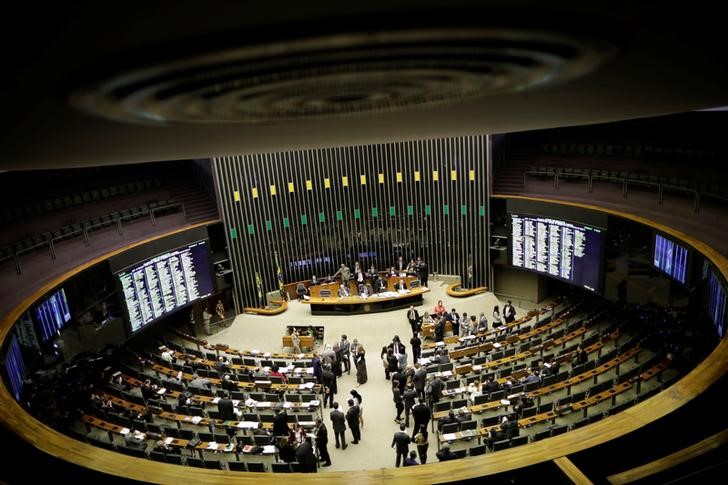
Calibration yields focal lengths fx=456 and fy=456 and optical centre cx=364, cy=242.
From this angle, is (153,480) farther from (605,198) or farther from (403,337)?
(605,198)

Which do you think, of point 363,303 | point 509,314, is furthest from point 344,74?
point 363,303

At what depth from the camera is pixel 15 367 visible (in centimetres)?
809

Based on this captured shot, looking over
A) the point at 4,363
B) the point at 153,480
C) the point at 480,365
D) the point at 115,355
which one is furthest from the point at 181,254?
the point at 153,480

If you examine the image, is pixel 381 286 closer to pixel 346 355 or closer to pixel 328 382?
pixel 346 355

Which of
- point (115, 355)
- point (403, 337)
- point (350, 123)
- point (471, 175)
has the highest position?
point (350, 123)

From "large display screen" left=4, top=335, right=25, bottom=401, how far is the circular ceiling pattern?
770 centimetres

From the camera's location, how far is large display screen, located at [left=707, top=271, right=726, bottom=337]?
25.5ft

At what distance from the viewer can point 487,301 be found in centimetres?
1633

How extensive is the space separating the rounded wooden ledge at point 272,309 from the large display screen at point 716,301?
40.9 feet

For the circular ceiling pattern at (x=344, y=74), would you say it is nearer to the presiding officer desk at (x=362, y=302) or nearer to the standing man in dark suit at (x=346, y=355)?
the standing man in dark suit at (x=346, y=355)

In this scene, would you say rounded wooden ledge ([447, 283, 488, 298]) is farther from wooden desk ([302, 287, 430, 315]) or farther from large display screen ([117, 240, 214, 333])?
large display screen ([117, 240, 214, 333])

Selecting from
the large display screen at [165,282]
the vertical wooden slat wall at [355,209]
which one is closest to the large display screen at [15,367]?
the large display screen at [165,282]

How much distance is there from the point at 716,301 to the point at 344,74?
30.1ft

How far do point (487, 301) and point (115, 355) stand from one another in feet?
39.3
